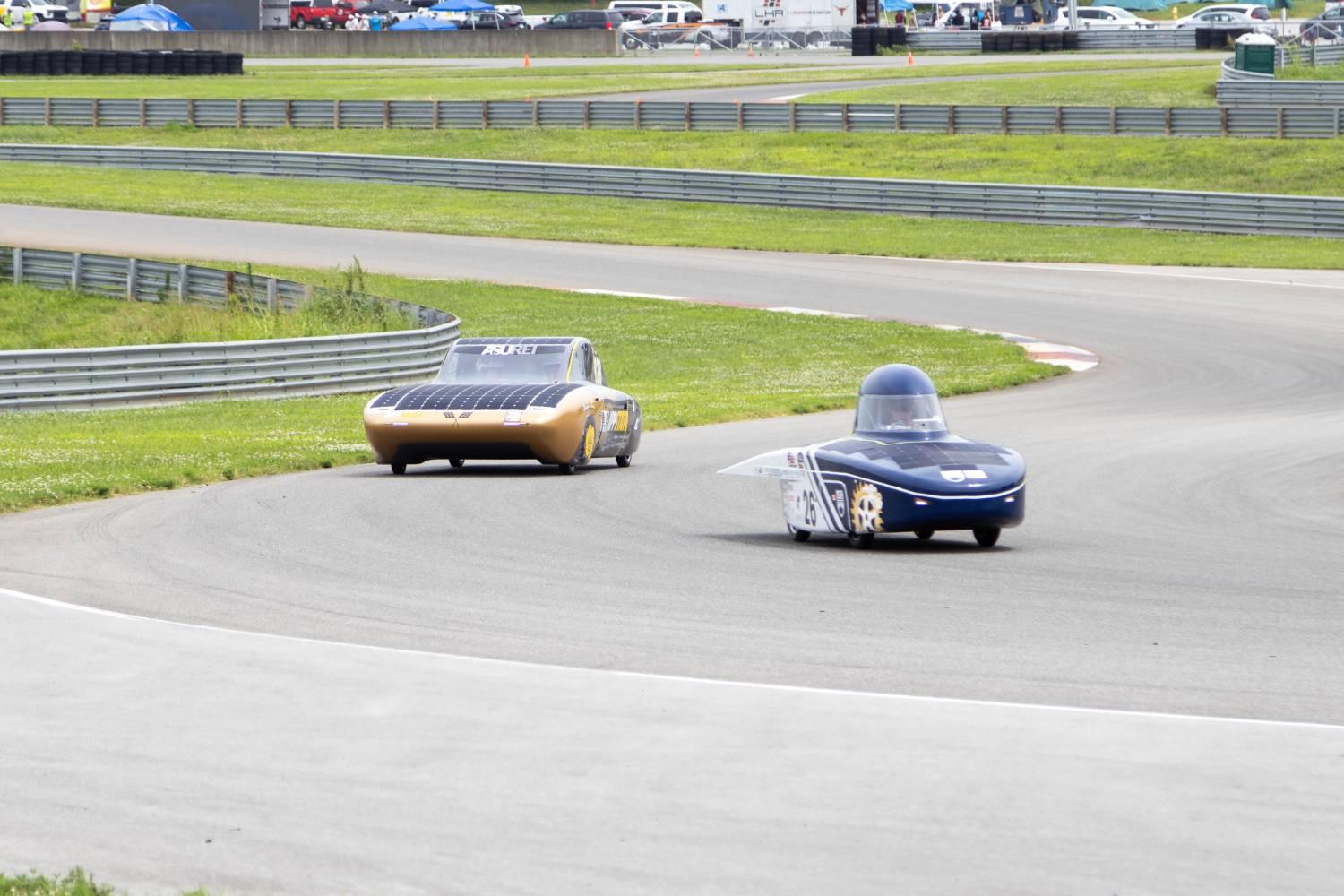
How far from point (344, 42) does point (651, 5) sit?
687 inches

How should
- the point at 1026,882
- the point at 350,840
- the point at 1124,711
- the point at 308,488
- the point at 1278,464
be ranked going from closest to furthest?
1. the point at 1026,882
2. the point at 350,840
3. the point at 1124,711
4. the point at 308,488
5. the point at 1278,464

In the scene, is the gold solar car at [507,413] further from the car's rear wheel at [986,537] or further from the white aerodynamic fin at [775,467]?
the car's rear wheel at [986,537]

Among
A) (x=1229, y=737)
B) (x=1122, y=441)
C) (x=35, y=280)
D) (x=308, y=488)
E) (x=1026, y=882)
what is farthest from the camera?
(x=35, y=280)

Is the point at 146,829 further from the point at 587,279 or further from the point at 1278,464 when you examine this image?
the point at 587,279

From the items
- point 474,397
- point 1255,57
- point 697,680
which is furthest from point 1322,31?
point 697,680

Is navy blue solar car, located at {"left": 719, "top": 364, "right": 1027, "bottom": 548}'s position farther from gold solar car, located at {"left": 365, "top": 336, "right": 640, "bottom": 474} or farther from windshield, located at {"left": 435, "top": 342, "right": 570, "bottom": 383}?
windshield, located at {"left": 435, "top": 342, "right": 570, "bottom": 383}

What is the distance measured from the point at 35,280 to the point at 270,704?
106 ft

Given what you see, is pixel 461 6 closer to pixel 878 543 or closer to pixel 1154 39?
pixel 1154 39

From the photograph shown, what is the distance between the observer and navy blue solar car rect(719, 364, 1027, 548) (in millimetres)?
11867

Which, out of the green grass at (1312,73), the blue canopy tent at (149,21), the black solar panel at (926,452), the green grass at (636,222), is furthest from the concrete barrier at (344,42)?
the black solar panel at (926,452)

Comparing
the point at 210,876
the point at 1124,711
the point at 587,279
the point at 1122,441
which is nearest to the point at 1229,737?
the point at 1124,711

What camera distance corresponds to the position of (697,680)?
802 centimetres

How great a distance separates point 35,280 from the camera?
124 feet

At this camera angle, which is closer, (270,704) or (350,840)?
(350,840)
